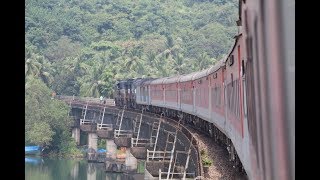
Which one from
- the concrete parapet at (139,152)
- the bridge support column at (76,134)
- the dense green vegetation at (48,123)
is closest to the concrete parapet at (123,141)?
the concrete parapet at (139,152)

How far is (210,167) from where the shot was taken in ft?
40.6

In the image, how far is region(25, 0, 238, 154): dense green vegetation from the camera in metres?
60.2

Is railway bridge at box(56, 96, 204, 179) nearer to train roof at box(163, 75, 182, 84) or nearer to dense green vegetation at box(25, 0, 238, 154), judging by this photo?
train roof at box(163, 75, 182, 84)

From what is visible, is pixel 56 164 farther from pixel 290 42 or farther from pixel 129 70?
pixel 290 42

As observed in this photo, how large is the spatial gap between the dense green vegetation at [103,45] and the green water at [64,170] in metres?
2.40

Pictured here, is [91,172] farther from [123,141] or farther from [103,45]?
[103,45]

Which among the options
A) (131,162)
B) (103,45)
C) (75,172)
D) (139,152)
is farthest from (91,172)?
(103,45)

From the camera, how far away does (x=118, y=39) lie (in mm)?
104625

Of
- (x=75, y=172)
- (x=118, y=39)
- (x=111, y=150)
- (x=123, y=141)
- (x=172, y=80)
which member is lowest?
(x=75, y=172)

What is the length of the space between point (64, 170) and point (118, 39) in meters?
54.6
